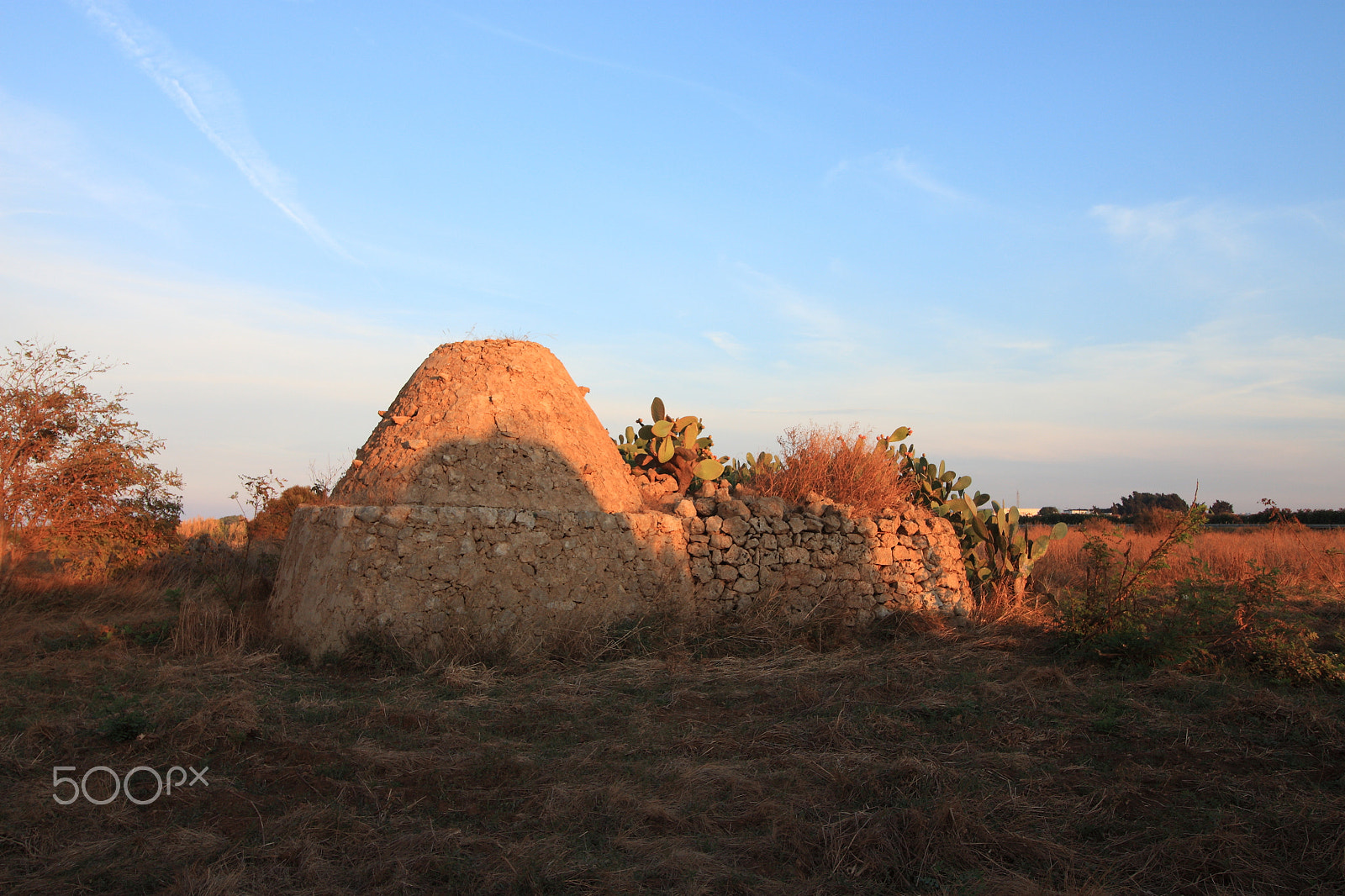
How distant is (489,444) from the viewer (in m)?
7.61

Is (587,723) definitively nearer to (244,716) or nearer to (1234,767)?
(244,716)

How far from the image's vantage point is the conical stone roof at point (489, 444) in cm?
739

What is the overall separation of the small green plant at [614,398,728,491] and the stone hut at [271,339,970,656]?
1.06ft

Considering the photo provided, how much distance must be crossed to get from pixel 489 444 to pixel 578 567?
147 cm

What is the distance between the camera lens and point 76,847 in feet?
11.4

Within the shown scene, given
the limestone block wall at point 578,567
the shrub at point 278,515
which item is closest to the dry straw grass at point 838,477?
Answer: the limestone block wall at point 578,567

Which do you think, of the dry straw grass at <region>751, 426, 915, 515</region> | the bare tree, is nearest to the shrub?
the bare tree

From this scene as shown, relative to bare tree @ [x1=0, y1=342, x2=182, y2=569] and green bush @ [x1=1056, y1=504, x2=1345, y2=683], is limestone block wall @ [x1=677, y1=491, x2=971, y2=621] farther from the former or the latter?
bare tree @ [x1=0, y1=342, x2=182, y2=569]

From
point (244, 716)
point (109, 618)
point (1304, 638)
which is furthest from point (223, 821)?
point (1304, 638)

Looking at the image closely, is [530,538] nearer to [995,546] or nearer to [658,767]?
[658,767]

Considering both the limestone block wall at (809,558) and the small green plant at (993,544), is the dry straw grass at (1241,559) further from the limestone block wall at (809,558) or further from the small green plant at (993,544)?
the limestone block wall at (809,558)

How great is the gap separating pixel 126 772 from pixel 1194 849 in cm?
542

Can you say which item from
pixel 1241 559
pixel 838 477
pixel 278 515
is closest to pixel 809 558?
pixel 838 477

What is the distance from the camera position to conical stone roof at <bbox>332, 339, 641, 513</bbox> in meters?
7.39
